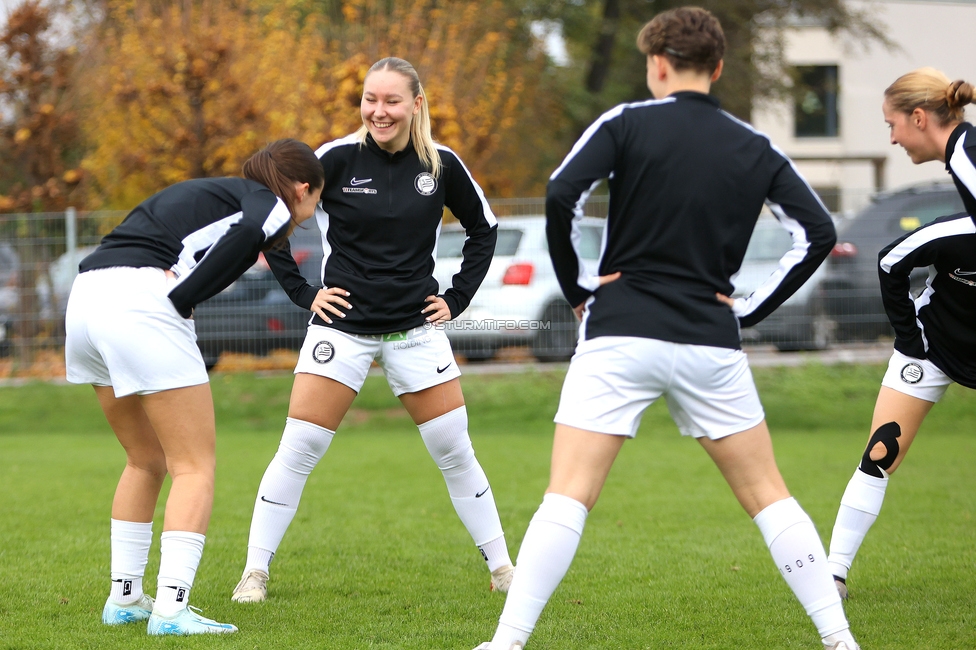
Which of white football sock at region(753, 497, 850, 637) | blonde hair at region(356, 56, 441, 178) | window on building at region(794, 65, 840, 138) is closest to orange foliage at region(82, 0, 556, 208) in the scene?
blonde hair at region(356, 56, 441, 178)

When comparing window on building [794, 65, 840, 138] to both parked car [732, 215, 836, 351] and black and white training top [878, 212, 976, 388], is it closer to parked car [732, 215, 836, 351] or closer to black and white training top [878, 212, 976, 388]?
parked car [732, 215, 836, 351]

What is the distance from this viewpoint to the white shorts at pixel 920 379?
14.7 feet

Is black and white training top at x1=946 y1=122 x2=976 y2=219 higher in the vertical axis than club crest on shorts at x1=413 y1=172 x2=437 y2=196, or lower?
higher

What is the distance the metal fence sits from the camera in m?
11.2

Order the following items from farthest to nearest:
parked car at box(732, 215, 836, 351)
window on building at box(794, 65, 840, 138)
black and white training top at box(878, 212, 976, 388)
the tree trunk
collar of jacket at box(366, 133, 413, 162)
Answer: window on building at box(794, 65, 840, 138) < the tree trunk < parked car at box(732, 215, 836, 351) < collar of jacket at box(366, 133, 413, 162) < black and white training top at box(878, 212, 976, 388)

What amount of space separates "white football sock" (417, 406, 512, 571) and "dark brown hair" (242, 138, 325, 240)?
1306 mm

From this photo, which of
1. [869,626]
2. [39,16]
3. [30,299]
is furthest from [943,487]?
[39,16]

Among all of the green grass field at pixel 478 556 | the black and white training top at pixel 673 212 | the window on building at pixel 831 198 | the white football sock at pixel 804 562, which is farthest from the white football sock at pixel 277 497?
the window on building at pixel 831 198

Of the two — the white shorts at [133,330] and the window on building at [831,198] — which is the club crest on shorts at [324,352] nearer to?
the white shorts at [133,330]

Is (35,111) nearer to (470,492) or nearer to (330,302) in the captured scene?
(330,302)

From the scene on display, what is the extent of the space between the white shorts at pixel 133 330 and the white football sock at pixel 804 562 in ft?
6.91

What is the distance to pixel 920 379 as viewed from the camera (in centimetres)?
448

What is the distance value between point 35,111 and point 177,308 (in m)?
11.0

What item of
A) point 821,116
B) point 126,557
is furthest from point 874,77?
point 126,557
